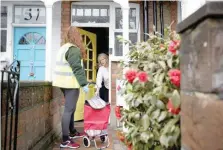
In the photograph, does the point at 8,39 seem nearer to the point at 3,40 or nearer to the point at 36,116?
the point at 3,40

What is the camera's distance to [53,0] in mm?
6879

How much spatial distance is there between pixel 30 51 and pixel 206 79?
701 cm

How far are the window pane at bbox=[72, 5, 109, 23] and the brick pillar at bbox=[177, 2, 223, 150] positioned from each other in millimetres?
6518

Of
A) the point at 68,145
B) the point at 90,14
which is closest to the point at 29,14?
the point at 90,14

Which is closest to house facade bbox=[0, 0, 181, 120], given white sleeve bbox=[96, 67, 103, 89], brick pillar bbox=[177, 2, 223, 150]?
white sleeve bbox=[96, 67, 103, 89]

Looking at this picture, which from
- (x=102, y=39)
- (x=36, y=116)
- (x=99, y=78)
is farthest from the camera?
(x=102, y=39)

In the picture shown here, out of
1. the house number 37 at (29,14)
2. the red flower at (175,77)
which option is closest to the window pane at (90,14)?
the house number 37 at (29,14)

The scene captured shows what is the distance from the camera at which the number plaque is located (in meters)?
7.91

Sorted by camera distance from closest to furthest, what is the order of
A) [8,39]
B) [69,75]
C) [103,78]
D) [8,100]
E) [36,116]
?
[8,100] → [36,116] → [69,75] → [103,78] → [8,39]

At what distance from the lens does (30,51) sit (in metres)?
7.80

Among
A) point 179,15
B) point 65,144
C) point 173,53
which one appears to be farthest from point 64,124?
point 179,15

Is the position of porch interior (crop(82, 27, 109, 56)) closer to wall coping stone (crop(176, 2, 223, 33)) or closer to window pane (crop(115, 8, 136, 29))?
window pane (crop(115, 8, 136, 29))

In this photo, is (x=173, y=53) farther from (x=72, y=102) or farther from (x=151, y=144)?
(x=72, y=102)

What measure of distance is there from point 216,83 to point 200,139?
265 mm
